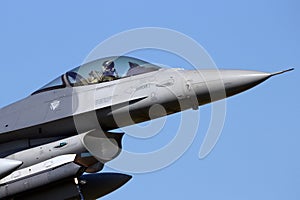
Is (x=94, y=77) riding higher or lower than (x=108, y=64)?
lower

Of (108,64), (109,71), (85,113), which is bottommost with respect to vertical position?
(85,113)

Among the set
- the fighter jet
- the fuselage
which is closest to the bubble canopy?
the fighter jet

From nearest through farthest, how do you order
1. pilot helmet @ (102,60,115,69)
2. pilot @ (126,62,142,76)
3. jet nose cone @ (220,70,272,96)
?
jet nose cone @ (220,70,272,96) < pilot @ (126,62,142,76) < pilot helmet @ (102,60,115,69)

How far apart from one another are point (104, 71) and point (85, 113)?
1.42 m

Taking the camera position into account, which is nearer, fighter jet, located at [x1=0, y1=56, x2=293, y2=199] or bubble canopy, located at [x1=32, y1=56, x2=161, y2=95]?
fighter jet, located at [x1=0, y1=56, x2=293, y2=199]

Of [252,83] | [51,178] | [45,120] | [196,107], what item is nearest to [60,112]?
[45,120]

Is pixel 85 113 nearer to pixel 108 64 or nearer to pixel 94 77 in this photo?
Answer: pixel 94 77

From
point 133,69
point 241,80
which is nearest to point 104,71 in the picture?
point 133,69

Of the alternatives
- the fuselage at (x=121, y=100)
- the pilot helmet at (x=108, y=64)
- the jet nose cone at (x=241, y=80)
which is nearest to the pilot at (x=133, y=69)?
the fuselage at (x=121, y=100)

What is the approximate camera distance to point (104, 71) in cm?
2466

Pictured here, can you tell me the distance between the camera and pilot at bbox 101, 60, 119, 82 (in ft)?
80.3

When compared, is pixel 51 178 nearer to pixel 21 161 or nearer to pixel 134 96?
pixel 21 161

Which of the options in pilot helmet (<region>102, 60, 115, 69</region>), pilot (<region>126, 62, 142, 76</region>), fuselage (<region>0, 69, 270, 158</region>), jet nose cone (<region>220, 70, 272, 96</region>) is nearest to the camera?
jet nose cone (<region>220, 70, 272, 96</region>)

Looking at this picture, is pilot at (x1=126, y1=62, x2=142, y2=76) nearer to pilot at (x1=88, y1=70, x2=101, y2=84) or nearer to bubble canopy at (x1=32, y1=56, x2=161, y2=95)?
bubble canopy at (x1=32, y1=56, x2=161, y2=95)
